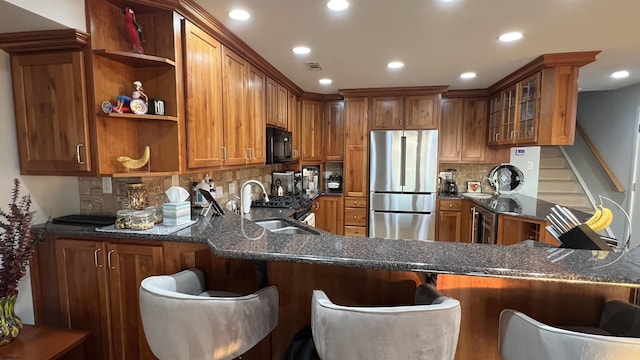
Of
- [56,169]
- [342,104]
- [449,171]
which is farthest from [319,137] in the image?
[56,169]

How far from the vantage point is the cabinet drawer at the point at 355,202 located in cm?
464

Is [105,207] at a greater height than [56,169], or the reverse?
[56,169]

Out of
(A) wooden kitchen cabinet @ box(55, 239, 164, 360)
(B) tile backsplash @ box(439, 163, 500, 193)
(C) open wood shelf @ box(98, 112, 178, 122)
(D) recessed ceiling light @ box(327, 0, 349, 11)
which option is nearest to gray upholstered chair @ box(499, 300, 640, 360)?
(A) wooden kitchen cabinet @ box(55, 239, 164, 360)

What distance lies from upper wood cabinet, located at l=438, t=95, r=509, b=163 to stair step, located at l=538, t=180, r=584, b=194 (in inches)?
47.5

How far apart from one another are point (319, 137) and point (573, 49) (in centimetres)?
320

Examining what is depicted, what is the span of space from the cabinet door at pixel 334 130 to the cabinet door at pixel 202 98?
108 inches

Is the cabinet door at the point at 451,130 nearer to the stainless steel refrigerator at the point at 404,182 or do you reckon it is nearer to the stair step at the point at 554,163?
the stainless steel refrigerator at the point at 404,182

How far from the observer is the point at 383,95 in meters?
4.48

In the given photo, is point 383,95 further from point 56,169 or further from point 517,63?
point 56,169

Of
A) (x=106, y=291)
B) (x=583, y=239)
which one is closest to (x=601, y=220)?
(x=583, y=239)

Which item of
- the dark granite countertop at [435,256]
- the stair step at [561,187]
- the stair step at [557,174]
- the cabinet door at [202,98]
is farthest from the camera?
the stair step at [557,174]

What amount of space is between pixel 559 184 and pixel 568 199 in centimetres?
28

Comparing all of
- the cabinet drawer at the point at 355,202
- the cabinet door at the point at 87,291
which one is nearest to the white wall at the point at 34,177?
the cabinet door at the point at 87,291

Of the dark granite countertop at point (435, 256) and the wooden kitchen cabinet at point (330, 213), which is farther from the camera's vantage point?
the wooden kitchen cabinet at point (330, 213)
